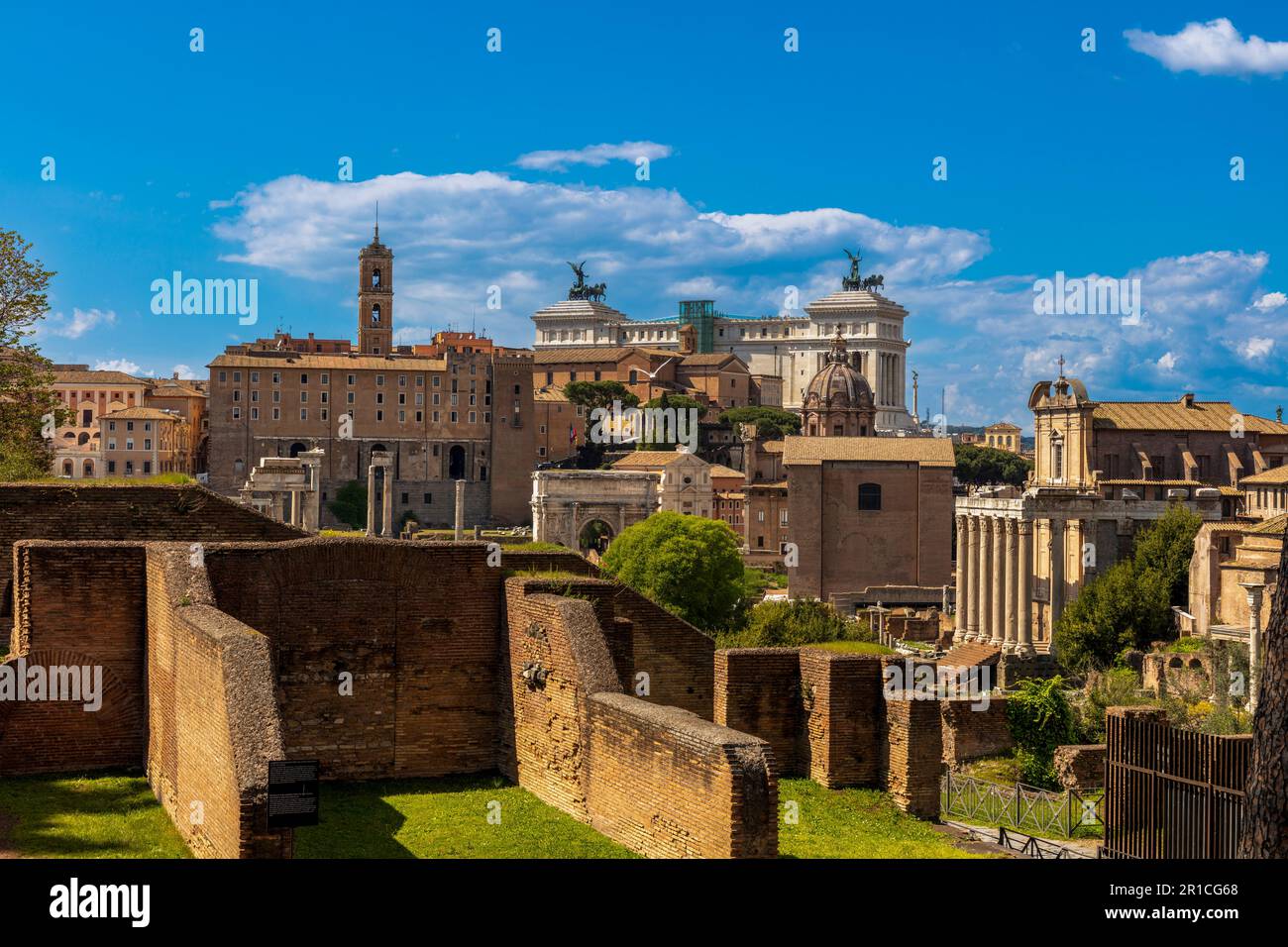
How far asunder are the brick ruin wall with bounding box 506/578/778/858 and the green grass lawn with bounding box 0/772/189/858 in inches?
131

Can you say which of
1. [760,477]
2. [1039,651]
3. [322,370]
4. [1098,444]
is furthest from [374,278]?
[1039,651]

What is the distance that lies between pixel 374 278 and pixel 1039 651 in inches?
3464

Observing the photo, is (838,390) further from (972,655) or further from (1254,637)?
(1254,637)

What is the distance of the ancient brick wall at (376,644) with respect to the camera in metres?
14.4

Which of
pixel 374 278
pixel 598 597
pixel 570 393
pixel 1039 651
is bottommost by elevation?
pixel 1039 651

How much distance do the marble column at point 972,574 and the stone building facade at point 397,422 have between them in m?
57.6

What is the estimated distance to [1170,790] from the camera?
1565 cm

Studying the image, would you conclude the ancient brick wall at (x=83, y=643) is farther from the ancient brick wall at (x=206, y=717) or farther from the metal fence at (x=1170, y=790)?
the metal fence at (x=1170, y=790)

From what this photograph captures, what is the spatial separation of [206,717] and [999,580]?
45388 millimetres

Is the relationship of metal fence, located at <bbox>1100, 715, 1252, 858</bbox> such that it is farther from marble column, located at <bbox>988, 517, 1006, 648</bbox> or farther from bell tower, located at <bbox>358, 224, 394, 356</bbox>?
A: bell tower, located at <bbox>358, 224, 394, 356</bbox>

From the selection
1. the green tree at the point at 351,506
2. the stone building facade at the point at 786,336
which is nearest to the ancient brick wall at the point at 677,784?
the green tree at the point at 351,506

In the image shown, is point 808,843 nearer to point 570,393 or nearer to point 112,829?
point 112,829

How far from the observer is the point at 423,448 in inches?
4294

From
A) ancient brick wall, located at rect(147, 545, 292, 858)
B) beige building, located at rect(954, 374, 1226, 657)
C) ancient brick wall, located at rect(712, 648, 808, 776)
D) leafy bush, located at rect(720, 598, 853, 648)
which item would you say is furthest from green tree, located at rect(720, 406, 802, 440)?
ancient brick wall, located at rect(147, 545, 292, 858)
